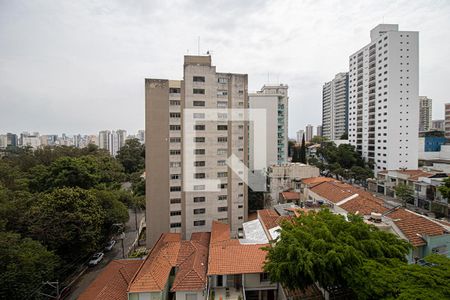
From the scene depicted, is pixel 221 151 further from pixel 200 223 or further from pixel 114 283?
pixel 114 283

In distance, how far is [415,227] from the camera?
13398 millimetres

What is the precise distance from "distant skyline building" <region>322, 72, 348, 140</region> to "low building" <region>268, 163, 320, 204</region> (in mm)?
48902

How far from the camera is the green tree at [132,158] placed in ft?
171

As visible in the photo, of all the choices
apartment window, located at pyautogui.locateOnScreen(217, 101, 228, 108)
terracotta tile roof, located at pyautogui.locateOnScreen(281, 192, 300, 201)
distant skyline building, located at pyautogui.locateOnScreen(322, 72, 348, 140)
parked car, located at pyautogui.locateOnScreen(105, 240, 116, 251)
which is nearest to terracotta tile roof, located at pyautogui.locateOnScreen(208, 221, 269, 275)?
parked car, located at pyautogui.locateOnScreen(105, 240, 116, 251)

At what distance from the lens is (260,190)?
29844 mm

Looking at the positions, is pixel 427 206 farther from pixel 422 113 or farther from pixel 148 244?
pixel 422 113

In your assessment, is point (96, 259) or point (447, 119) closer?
point (96, 259)

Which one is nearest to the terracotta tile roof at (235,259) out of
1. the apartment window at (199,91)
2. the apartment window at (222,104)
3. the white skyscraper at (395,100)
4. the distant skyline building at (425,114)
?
the apartment window at (222,104)

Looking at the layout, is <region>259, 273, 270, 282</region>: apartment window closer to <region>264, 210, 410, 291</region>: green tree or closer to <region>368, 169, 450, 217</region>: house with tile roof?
<region>264, 210, 410, 291</region>: green tree

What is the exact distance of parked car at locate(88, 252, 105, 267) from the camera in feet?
61.3

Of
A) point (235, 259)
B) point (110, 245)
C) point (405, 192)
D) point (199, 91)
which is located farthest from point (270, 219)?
point (405, 192)

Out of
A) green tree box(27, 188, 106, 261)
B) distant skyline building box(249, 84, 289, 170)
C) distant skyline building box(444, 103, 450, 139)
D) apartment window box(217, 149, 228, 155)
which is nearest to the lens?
green tree box(27, 188, 106, 261)

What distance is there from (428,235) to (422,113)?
295ft

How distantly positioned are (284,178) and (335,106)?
59.3 metres
